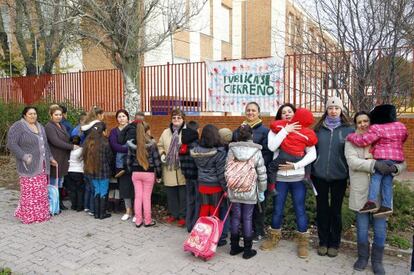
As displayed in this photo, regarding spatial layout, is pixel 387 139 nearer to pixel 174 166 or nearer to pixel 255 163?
pixel 255 163

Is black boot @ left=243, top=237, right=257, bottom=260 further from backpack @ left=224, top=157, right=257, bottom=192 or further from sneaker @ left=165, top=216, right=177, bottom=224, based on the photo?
sneaker @ left=165, top=216, right=177, bottom=224

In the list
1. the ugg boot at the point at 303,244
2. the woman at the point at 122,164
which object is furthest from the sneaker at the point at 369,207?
the woman at the point at 122,164

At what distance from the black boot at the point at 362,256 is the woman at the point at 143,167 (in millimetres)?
2889

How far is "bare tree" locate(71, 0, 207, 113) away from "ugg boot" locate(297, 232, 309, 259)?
4714 mm

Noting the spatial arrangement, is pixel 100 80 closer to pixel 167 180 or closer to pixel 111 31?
pixel 111 31

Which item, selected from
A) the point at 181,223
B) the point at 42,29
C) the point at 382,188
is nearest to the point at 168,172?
the point at 181,223

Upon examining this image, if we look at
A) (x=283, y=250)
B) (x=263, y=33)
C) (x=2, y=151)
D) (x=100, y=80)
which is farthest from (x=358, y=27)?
(x=263, y=33)

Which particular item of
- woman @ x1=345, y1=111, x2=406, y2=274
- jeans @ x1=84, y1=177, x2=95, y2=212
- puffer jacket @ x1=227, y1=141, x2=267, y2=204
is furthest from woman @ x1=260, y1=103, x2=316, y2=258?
jeans @ x1=84, y1=177, x2=95, y2=212

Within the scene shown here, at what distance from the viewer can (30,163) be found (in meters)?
5.87

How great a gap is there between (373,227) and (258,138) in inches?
65.8

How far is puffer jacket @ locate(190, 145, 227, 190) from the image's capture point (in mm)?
4703

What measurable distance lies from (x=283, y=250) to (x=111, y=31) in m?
5.10

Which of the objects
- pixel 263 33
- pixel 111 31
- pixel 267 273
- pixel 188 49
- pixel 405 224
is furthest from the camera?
pixel 263 33

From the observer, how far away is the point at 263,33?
26719mm
